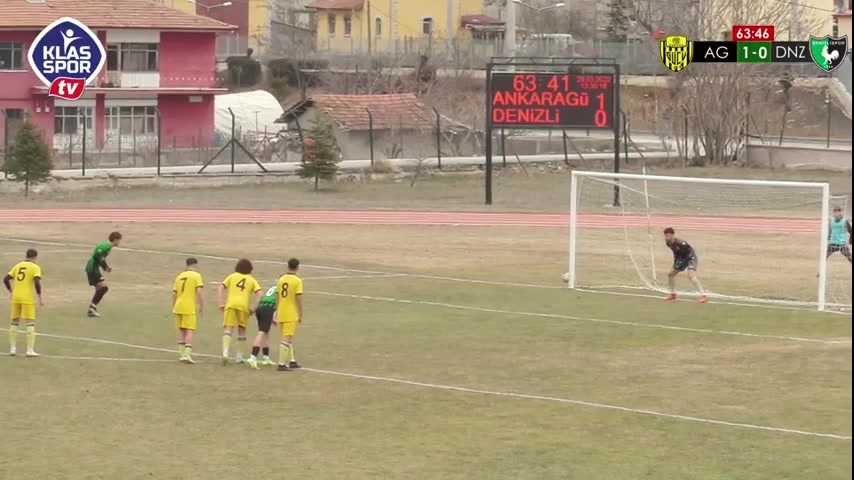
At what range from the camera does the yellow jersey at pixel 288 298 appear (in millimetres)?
20391

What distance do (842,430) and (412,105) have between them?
167 ft

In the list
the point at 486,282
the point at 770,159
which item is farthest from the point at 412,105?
the point at 486,282

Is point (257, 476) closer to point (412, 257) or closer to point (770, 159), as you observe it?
point (412, 257)

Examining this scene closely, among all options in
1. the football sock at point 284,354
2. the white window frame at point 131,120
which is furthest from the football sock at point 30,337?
the white window frame at point 131,120

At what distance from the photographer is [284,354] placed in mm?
21062

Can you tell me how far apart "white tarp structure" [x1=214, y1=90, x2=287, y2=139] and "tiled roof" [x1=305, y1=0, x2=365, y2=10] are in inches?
1359

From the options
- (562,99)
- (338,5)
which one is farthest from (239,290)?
(338,5)

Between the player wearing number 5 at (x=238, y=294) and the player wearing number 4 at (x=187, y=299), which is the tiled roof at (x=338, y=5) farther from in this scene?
the player wearing number 5 at (x=238, y=294)

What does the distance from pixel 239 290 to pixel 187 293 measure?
0.82 meters

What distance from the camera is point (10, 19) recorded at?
66438 mm

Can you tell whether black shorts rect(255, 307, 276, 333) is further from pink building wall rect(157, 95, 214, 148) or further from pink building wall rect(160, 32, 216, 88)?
pink building wall rect(160, 32, 216, 88)

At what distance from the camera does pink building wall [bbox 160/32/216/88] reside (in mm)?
72625

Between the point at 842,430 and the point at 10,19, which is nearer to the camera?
the point at 842,430

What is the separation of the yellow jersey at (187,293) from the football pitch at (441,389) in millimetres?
927
